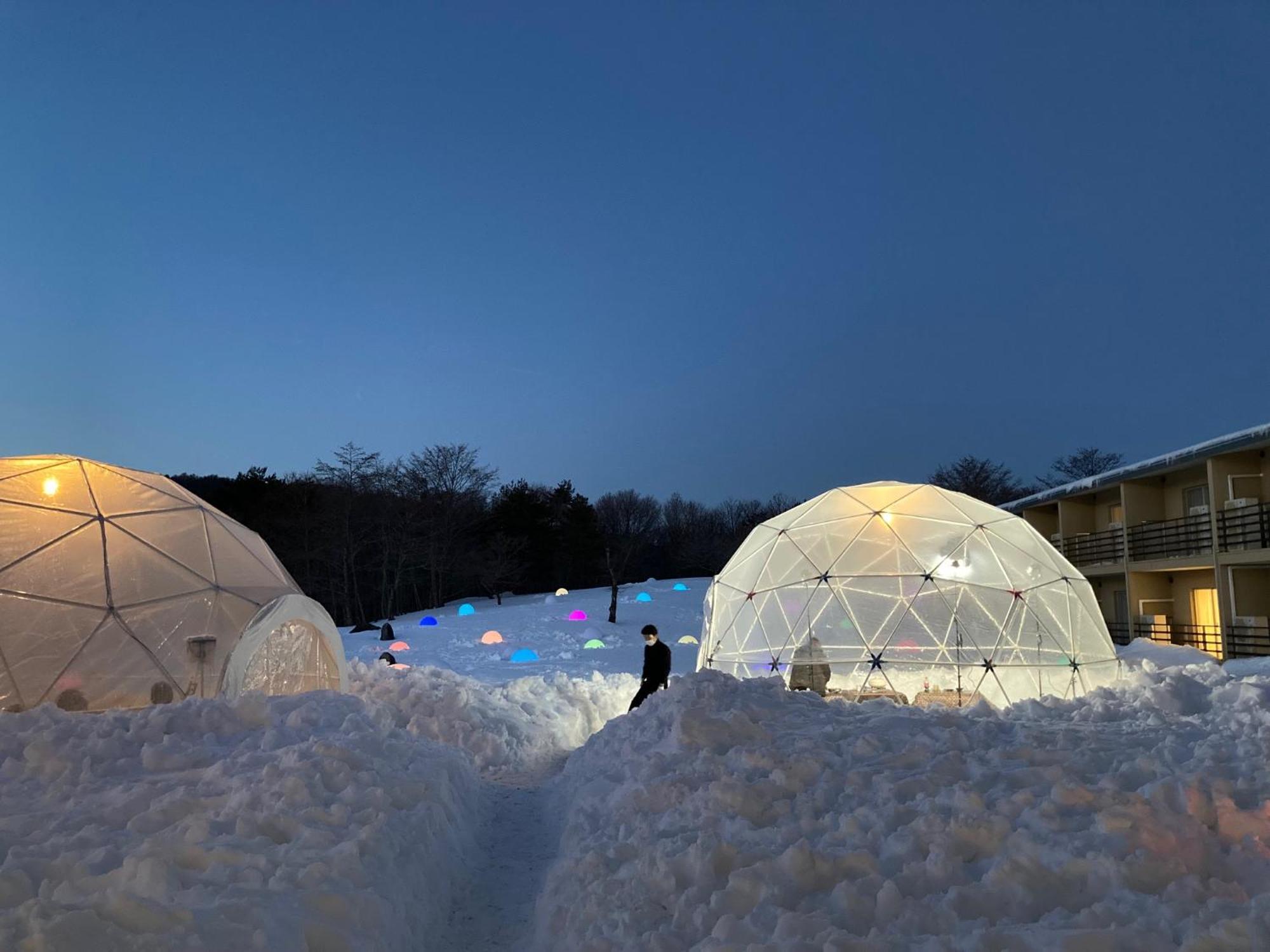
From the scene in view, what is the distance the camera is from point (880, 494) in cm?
1231

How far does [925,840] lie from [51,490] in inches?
360

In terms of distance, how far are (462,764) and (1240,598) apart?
17.8 metres

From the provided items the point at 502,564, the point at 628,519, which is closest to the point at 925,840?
the point at 502,564

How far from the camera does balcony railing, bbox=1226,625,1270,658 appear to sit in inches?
632

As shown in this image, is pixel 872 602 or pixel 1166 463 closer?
pixel 872 602

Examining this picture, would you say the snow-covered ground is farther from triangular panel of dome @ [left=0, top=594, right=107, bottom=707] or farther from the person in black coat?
the person in black coat

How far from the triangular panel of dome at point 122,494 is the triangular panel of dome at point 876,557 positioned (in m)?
8.60

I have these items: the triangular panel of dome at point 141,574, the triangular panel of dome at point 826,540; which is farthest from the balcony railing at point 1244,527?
the triangular panel of dome at point 141,574

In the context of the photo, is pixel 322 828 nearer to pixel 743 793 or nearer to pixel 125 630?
pixel 743 793

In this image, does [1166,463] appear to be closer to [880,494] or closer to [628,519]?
[880,494]

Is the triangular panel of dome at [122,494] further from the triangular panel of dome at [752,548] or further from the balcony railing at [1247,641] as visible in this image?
the balcony railing at [1247,641]

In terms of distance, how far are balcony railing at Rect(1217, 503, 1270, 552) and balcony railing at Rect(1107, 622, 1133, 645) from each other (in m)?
4.52

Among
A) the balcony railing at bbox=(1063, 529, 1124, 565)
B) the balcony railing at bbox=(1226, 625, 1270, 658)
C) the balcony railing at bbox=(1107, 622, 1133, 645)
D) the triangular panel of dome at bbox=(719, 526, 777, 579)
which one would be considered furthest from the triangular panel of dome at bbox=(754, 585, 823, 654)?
the balcony railing at bbox=(1107, 622, 1133, 645)

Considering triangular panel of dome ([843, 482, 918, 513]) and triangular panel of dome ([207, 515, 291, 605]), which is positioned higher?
triangular panel of dome ([843, 482, 918, 513])
